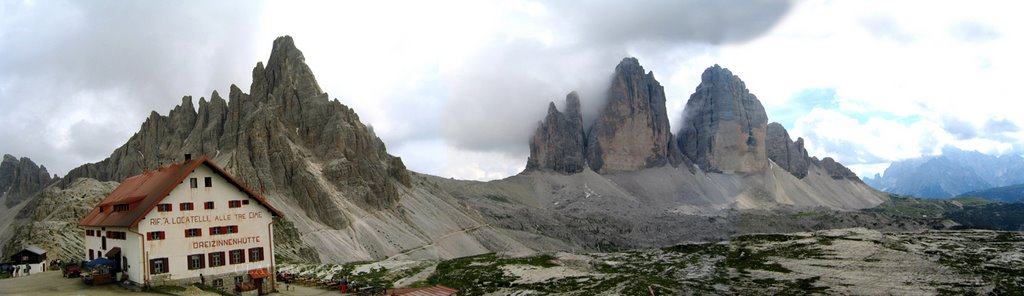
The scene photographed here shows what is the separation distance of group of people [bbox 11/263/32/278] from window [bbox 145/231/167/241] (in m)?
20.9

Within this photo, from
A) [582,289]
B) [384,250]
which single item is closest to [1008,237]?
[582,289]

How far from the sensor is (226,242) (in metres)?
54.2

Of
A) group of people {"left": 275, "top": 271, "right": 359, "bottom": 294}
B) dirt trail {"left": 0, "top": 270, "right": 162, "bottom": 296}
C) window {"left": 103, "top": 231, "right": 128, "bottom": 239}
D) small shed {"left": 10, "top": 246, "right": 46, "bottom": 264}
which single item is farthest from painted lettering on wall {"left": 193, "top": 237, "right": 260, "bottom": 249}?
small shed {"left": 10, "top": 246, "right": 46, "bottom": 264}

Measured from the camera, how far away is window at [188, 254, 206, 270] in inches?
2072

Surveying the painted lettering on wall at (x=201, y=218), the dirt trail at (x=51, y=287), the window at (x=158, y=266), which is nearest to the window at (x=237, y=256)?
the painted lettering on wall at (x=201, y=218)

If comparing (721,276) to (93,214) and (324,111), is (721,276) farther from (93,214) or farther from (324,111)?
(324,111)

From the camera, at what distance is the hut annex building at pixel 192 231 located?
51281 mm

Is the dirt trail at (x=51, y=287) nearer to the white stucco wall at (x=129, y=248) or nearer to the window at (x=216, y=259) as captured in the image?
the white stucco wall at (x=129, y=248)

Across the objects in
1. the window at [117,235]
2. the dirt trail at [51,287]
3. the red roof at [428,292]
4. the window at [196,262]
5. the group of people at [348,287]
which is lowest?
the red roof at [428,292]

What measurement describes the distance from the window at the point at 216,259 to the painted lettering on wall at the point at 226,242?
26.1 inches

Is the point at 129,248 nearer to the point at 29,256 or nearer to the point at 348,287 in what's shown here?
the point at 348,287

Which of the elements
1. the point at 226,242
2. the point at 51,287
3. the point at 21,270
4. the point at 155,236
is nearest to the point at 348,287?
the point at 226,242

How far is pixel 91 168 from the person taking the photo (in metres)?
198

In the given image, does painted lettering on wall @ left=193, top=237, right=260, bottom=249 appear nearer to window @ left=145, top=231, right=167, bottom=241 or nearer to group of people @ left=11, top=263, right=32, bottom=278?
window @ left=145, top=231, right=167, bottom=241
